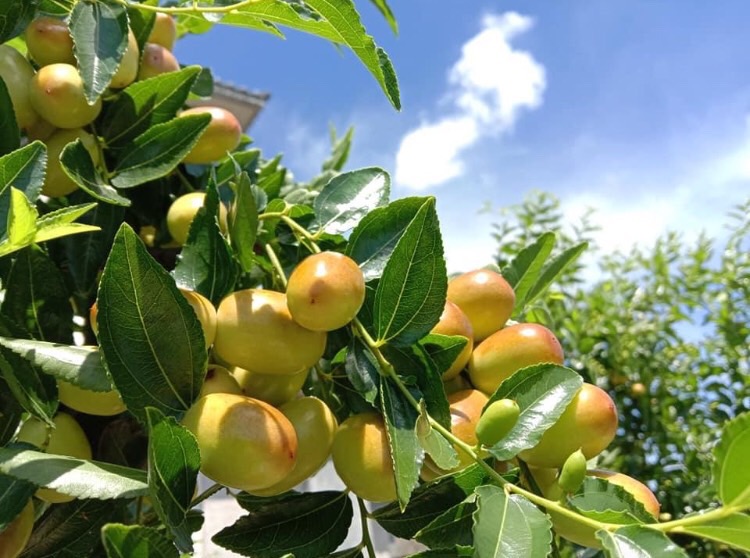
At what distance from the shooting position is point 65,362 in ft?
1.52

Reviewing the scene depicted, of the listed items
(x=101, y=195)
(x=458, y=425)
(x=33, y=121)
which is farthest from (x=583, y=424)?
(x=33, y=121)

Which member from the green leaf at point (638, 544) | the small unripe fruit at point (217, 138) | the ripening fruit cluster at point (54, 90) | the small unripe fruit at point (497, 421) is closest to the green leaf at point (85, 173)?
the ripening fruit cluster at point (54, 90)

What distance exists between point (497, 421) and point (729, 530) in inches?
5.7

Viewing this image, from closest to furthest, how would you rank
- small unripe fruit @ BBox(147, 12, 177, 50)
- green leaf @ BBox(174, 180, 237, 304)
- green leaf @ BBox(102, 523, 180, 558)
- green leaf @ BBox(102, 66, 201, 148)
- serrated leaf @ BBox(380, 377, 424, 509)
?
green leaf @ BBox(102, 523, 180, 558)
serrated leaf @ BBox(380, 377, 424, 509)
green leaf @ BBox(174, 180, 237, 304)
green leaf @ BBox(102, 66, 201, 148)
small unripe fruit @ BBox(147, 12, 177, 50)

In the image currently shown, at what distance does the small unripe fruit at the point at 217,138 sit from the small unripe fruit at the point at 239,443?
1.10 feet

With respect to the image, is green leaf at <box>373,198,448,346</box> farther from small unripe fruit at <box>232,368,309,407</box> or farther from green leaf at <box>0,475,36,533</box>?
green leaf at <box>0,475,36,533</box>

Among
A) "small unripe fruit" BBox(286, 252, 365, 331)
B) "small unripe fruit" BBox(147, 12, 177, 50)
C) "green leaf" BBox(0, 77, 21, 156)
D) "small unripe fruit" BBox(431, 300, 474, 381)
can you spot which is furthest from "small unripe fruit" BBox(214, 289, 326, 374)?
"small unripe fruit" BBox(147, 12, 177, 50)

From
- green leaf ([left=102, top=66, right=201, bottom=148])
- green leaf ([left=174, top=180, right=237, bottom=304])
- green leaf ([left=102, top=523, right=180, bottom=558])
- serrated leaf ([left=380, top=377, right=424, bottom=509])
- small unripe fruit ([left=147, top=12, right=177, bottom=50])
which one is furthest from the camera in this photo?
small unripe fruit ([left=147, top=12, right=177, bottom=50])

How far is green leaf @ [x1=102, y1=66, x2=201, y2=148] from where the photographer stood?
67cm

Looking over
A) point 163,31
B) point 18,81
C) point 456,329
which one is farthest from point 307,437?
point 163,31

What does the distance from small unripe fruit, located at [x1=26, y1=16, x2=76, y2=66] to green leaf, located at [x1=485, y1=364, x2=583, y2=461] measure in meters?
0.48

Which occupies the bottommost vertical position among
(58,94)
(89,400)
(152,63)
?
(89,400)

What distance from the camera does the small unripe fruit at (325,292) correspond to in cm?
51

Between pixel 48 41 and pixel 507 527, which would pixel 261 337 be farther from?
pixel 48 41
